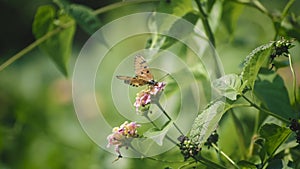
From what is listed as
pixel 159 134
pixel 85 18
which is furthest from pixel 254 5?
pixel 159 134

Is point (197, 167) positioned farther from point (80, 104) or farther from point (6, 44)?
point (6, 44)

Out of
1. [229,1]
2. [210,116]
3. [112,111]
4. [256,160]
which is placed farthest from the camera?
[112,111]

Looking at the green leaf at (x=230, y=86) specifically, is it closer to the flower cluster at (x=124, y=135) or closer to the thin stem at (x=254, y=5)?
the flower cluster at (x=124, y=135)

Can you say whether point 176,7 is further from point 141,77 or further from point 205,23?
point 141,77

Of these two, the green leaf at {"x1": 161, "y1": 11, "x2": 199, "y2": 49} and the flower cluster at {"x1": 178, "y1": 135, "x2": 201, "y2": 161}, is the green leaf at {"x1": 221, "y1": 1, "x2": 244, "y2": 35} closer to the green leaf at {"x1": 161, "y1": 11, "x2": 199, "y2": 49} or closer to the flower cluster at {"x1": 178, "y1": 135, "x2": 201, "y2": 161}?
the green leaf at {"x1": 161, "y1": 11, "x2": 199, "y2": 49}

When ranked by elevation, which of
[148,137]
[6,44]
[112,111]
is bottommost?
[6,44]

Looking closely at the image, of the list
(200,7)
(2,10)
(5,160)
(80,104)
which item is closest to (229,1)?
(200,7)

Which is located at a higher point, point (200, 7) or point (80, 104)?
point (200, 7)

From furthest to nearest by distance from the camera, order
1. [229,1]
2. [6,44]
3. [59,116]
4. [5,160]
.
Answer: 1. [6,44]
2. [59,116]
3. [5,160]
4. [229,1]
